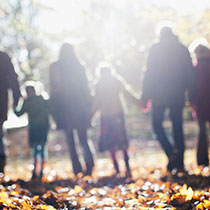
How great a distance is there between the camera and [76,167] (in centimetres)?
636

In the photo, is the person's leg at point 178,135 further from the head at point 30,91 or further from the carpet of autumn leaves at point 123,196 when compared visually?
the head at point 30,91

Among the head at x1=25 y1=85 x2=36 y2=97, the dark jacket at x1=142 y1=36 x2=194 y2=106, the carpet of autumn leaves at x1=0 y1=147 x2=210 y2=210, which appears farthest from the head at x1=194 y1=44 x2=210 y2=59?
the head at x1=25 y1=85 x2=36 y2=97

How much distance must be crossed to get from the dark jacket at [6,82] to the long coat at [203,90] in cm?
300

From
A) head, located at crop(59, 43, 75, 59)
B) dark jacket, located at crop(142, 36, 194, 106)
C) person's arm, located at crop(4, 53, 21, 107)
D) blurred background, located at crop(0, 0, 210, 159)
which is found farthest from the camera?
blurred background, located at crop(0, 0, 210, 159)

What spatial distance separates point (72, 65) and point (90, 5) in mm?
19729

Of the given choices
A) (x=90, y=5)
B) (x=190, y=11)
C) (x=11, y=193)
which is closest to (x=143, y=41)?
(x=190, y=11)

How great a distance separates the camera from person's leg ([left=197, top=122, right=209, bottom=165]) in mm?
5961

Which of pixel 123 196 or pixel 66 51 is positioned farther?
pixel 66 51

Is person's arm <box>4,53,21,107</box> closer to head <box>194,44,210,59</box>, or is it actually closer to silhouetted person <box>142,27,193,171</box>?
silhouetted person <box>142,27,193,171</box>

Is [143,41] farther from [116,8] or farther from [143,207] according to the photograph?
[143,207]

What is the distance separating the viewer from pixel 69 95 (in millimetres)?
6297

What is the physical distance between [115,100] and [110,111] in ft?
0.72

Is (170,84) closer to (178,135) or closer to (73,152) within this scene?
(178,135)

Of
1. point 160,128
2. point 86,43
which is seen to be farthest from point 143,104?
point 86,43
